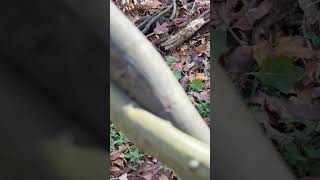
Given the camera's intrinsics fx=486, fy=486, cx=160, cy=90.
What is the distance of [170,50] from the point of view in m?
1.44

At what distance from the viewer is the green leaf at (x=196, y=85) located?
1.34 m

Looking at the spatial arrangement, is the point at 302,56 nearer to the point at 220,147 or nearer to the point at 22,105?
the point at 220,147

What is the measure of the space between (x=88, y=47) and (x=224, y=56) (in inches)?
11.6

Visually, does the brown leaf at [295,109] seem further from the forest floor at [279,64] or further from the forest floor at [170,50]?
the forest floor at [170,50]

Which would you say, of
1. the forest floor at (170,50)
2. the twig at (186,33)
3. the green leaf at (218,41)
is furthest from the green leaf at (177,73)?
the green leaf at (218,41)

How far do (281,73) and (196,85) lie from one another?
0.41 metres

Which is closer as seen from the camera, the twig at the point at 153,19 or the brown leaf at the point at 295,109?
the brown leaf at the point at 295,109

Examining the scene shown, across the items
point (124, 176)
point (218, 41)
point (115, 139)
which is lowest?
point (124, 176)

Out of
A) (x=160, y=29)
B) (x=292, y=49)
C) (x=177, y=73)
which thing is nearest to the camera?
(x=292, y=49)

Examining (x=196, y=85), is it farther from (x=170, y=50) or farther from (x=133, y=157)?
(x=133, y=157)

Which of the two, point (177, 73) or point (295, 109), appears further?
point (177, 73)

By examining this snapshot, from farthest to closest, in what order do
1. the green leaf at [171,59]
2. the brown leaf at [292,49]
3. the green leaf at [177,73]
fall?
the green leaf at [171,59] < the green leaf at [177,73] < the brown leaf at [292,49]

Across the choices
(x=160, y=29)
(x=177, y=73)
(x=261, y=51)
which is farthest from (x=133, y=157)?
(x=261, y=51)

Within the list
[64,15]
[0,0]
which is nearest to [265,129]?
[64,15]
